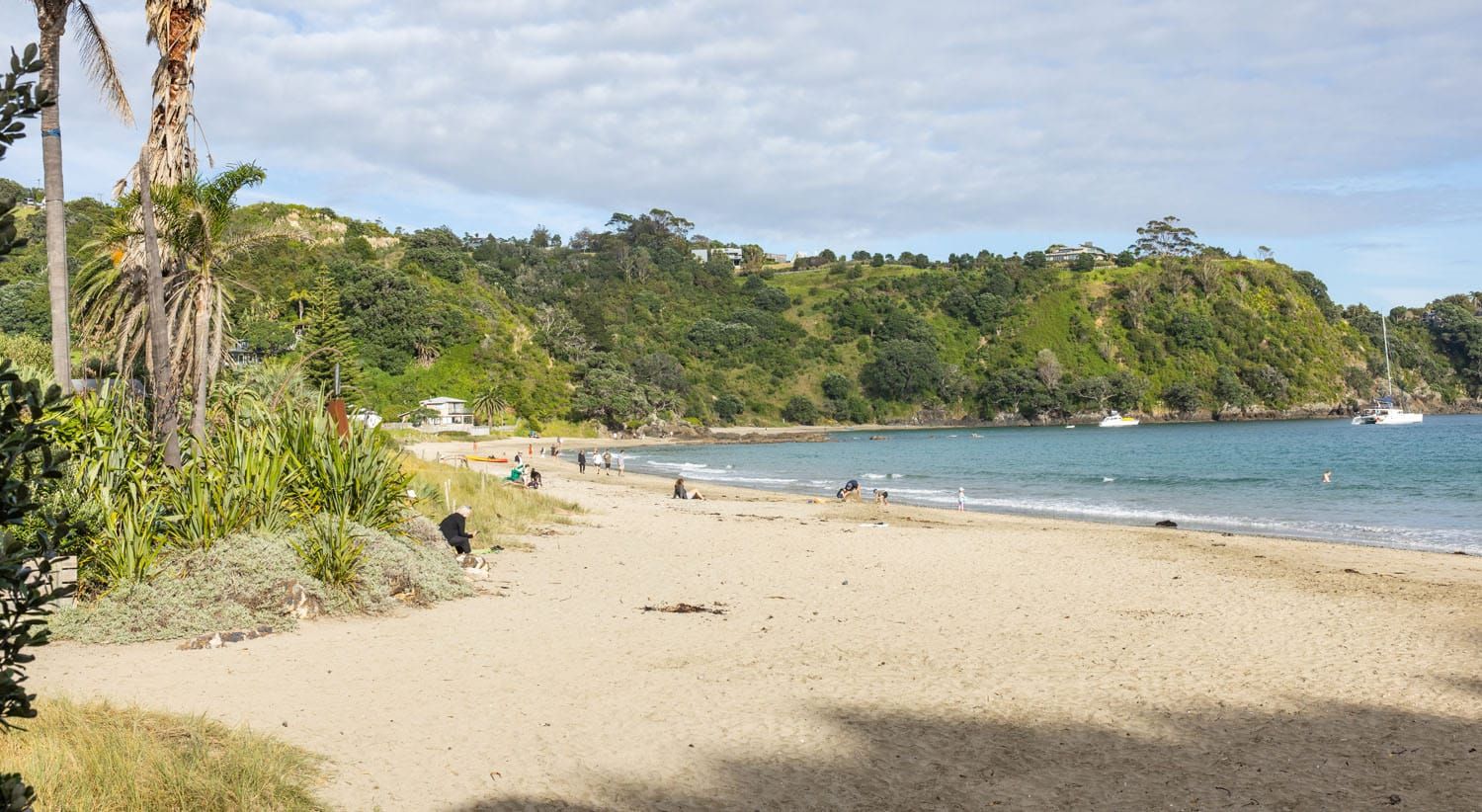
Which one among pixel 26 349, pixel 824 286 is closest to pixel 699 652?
pixel 26 349

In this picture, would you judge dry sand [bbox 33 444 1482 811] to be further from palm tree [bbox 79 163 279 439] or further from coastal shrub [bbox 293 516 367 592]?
palm tree [bbox 79 163 279 439]

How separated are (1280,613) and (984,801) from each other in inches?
289

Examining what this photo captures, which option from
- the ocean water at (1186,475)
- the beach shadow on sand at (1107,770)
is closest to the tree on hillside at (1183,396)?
the ocean water at (1186,475)

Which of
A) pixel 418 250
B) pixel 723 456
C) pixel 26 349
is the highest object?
pixel 418 250

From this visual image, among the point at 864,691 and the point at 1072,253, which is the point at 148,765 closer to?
the point at 864,691

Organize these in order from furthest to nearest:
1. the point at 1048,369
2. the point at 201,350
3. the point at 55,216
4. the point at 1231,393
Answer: the point at 1048,369, the point at 1231,393, the point at 201,350, the point at 55,216

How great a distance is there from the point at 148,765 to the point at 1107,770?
201 inches

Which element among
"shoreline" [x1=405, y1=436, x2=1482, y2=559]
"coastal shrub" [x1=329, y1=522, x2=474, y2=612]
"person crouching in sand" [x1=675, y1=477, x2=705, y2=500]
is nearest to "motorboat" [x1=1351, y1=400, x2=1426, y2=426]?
"shoreline" [x1=405, y1=436, x2=1482, y2=559]

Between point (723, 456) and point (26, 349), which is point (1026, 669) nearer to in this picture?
point (26, 349)

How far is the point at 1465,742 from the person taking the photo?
6.32 metres

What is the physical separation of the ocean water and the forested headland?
59.8ft

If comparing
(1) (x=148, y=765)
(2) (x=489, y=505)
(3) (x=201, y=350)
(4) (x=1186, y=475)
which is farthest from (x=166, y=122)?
(4) (x=1186, y=475)

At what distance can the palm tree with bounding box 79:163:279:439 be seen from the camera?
424 inches

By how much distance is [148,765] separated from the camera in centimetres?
452
